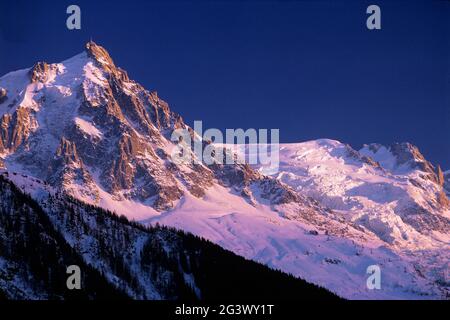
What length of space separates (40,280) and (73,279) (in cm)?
1018

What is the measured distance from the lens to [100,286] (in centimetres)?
18700

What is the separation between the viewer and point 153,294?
200m
